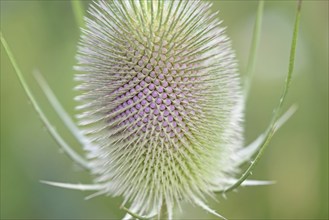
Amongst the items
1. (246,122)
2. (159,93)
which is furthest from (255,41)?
(246,122)

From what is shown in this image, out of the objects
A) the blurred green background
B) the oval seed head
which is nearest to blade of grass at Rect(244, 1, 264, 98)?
the oval seed head

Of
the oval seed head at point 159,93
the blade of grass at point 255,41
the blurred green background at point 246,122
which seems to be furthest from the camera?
the blurred green background at point 246,122

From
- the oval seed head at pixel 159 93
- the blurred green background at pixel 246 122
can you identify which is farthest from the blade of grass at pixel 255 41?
the blurred green background at pixel 246 122

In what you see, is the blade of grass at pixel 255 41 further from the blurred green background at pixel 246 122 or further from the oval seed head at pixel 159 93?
the blurred green background at pixel 246 122

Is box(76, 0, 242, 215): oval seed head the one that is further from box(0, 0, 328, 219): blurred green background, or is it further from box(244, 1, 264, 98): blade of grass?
box(0, 0, 328, 219): blurred green background

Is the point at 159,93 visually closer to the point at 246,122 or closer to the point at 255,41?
the point at 255,41

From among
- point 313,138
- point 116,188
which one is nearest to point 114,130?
point 116,188
